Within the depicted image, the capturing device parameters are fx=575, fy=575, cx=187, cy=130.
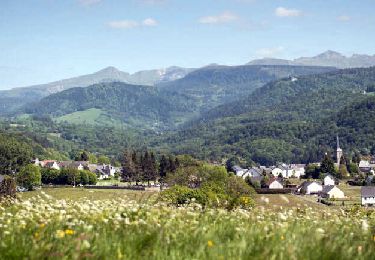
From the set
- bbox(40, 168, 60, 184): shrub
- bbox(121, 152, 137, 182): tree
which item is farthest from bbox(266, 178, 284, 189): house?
bbox(40, 168, 60, 184): shrub

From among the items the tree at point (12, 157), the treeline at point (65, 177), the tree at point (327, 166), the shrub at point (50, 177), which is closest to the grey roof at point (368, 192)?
the tree at point (327, 166)

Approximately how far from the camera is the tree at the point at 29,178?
10944 cm

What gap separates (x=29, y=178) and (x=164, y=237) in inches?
4265

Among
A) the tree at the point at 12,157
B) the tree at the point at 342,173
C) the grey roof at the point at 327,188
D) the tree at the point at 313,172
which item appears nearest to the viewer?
the grey roof at the point at 327,188

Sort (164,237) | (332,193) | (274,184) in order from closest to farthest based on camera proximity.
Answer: (164,237), (332,193), (274,184)

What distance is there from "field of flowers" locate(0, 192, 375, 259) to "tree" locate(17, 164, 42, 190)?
342 feet

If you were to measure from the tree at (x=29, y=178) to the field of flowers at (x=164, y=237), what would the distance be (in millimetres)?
104168

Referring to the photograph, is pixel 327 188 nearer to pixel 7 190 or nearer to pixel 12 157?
pixel 7 190

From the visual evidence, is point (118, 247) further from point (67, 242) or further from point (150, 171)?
point (150, 171)

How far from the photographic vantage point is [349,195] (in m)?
107

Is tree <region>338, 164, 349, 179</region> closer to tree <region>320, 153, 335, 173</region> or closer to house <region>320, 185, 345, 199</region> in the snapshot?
tree <region>320, 153, 335, 173</region>

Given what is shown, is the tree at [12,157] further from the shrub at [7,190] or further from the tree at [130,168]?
the shrub at [7,190]

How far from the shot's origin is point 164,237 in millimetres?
7465

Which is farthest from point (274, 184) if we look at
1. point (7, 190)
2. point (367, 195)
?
point (7, 190)
